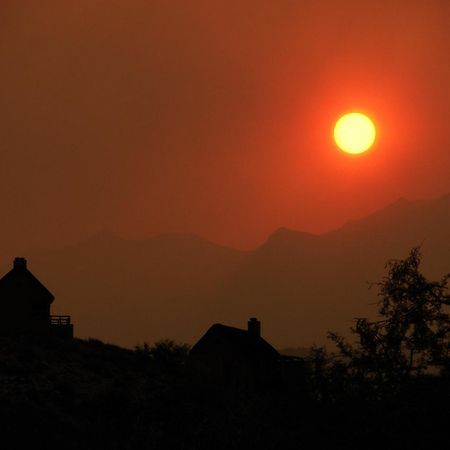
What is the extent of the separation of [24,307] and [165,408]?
27.8 metres

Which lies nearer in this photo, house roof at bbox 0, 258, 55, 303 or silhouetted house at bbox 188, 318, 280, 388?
silhouetted house at bbox 188, 318, 280, 388

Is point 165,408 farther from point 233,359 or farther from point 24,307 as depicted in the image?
point 24,307

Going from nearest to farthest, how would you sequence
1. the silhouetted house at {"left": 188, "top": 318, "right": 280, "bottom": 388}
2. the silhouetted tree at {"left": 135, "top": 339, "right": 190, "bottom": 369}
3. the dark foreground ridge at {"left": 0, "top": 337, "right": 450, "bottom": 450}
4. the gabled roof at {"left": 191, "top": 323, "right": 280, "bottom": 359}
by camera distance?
the dark foreground ridge at {"left": 0, "top": 337, "right": 450, "bottom": 450} < the silhouetted house at {"left": 188, "top": 318, "right": 280, "bottom": 388} < the gabled roof at {"left": 191, "top": 323, "right": 280, "bottom": 359} < the silhouetted tree at {"left": 135, "top": 339, "right": 190, "bottom": 369}

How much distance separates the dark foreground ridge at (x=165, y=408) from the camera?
19719 mm

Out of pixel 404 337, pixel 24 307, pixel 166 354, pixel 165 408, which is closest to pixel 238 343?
pixel 166 354

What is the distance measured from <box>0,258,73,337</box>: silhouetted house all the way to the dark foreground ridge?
8.37 feet

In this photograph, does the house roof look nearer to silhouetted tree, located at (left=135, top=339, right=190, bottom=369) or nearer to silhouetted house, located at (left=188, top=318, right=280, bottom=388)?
silhouetted tree, located at (left=135, top=339, right=190, bottom=369)

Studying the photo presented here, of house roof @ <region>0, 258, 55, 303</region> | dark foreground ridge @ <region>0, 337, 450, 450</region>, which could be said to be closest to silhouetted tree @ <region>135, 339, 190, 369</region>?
dark foreground ridge @ <region>0, 337, 450, 450</region>

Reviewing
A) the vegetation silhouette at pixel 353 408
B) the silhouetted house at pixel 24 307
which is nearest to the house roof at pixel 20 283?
the silhouetted house at pixel 24 307

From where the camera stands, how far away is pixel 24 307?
64.9 metres

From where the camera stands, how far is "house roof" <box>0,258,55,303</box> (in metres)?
64.9

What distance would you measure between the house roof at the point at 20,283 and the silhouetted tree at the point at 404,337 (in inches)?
1884

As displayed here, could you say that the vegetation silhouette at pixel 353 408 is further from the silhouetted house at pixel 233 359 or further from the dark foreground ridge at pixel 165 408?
the silhouetted house at pixel 233 359

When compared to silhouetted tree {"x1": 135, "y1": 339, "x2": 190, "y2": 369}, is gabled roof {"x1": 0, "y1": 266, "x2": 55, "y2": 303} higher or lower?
higher
